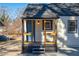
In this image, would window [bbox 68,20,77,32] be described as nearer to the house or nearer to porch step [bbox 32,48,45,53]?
the house

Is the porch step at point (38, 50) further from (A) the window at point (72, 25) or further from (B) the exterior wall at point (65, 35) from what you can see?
(A) the window at point (72, 25)

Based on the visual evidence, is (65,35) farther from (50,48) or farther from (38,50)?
(38,50)

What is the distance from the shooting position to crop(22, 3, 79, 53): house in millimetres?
5184

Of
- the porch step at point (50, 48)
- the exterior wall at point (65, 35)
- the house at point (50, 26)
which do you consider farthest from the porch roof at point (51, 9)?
the porch step at point (50, 48)

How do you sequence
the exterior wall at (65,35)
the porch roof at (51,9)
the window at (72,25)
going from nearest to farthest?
the porch roof at (51,9), the exterior wall at (65,35), the window at (72,25)

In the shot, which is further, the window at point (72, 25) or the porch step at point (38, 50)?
the window at point (72, 25)

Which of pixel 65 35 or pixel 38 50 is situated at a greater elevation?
pixel 65 35

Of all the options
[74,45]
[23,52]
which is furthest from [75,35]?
[23,52]

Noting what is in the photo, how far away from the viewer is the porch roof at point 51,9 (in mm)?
5086

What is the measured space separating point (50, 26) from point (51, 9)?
0.94 ft

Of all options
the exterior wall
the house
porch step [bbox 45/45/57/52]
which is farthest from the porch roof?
porch step [bbox 45/45/57/52]

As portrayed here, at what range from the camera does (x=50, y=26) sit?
5.28 metres

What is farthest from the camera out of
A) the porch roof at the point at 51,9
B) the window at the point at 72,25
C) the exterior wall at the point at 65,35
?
the window at the point at 72,25

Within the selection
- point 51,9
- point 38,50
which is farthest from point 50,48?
point 51,9
